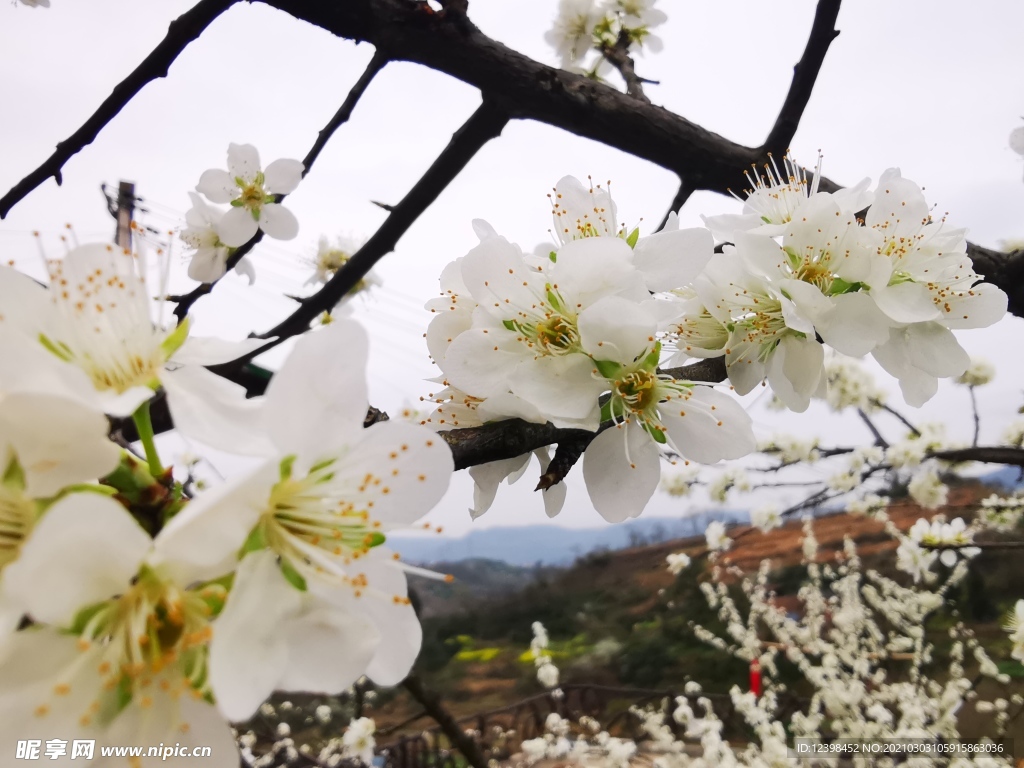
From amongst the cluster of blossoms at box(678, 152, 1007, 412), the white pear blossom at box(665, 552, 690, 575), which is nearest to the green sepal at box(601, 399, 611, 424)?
the cluster of blossoms at box(678, 152, 1007, 412)

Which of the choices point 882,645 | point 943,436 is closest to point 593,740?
point 882,645

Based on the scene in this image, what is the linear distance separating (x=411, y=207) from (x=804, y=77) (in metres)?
0.54

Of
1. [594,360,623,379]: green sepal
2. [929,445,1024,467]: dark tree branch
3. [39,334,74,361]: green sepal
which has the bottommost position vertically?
[39,334,74,361]: green sepal

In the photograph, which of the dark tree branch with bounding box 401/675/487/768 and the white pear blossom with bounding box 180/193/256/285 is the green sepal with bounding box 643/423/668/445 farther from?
the white pear blossom with bounding box 180/193/256/285

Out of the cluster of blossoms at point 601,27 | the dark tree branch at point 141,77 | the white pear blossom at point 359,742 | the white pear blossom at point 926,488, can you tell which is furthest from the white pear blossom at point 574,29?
the white pear blossom at point 359,742

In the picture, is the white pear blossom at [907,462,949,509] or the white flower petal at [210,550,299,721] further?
the white pear blossom at [907,462,949,509]

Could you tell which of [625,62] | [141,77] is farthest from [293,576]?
[625,62]

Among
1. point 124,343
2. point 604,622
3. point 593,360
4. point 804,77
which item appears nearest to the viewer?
point 124,343

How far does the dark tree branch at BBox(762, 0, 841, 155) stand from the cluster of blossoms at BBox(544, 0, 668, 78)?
34.8 inches

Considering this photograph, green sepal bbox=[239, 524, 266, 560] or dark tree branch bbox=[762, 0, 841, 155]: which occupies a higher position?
dark tree branch bbox=[762, 0, 841, 155]

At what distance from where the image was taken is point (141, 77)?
0.67 metres

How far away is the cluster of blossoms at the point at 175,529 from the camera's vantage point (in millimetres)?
224

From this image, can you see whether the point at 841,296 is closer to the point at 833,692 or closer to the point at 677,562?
the point at 833,692

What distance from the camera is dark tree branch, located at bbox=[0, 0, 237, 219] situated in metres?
0.66
